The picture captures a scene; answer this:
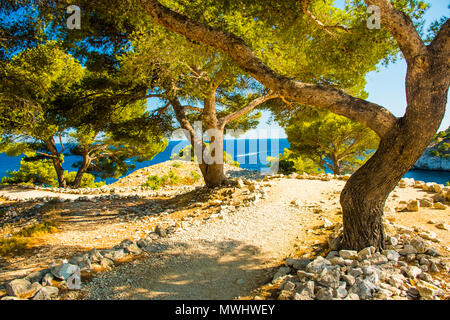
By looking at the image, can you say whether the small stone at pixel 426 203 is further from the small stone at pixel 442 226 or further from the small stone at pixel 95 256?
the small stone at pixel 95 256

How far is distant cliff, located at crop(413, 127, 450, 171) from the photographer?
2966cm

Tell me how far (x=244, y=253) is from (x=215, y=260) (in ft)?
1.56

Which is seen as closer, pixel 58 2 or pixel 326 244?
pixel 326 244

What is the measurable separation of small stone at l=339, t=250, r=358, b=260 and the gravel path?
854 mm

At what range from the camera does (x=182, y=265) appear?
11.9 ft

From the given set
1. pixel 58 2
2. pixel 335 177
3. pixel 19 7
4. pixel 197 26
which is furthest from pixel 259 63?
pixel 335 177

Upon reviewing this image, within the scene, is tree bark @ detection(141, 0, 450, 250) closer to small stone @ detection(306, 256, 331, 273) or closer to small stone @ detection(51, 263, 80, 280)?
small stone @ detection(306, 256, 331, 273)

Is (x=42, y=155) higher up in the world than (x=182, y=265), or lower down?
higher up

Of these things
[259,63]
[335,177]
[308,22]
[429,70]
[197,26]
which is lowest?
[335,177]

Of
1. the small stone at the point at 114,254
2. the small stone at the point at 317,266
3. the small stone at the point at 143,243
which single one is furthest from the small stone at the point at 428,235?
the small stone at the point at 114,254

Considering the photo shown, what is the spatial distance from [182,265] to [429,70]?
12.9ft

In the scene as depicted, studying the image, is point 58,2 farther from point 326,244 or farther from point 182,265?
point 326,244
